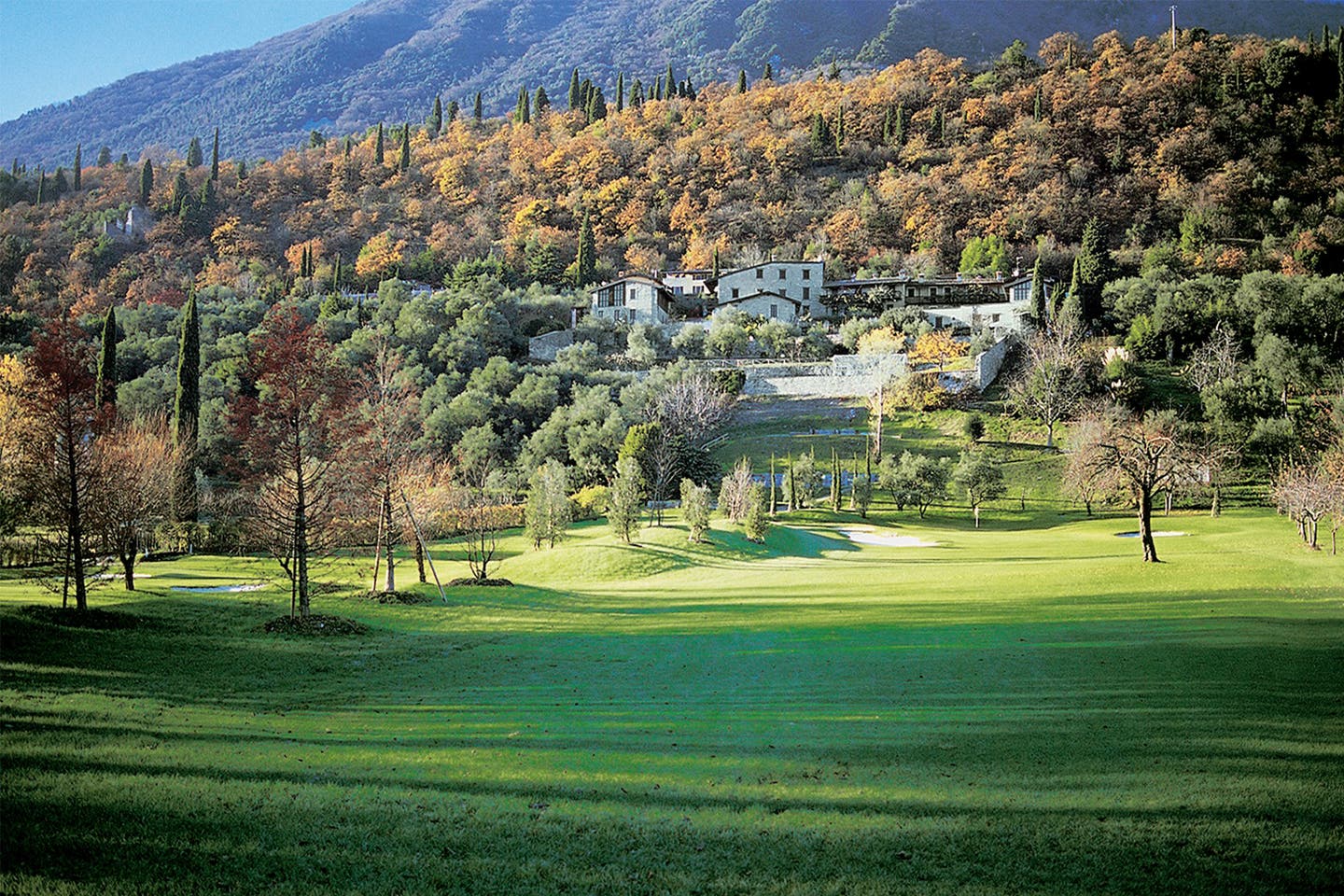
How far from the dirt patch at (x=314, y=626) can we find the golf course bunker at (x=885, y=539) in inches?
1049

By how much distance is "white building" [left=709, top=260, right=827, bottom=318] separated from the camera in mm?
94312

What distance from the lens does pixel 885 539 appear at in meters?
43.8

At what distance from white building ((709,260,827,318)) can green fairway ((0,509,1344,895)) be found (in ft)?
246

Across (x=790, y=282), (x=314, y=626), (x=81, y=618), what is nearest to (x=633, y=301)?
(x=790, y=282)

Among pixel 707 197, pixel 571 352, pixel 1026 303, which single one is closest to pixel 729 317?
pixel 571 352

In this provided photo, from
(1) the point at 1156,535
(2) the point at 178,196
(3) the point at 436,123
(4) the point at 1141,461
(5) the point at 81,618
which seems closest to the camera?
(5) the point at 81,618

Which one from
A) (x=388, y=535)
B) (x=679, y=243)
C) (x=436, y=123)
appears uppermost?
(x=436, y=123)

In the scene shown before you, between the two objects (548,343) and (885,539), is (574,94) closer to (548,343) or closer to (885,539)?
(548,343)

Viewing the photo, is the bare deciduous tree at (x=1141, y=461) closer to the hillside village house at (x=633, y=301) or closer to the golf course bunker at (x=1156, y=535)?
the golf course bunker at (x=1156, y=535)

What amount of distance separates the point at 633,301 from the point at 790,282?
57.7 feet

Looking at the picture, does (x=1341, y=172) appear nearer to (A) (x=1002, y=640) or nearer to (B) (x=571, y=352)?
(B) (x=571, y=352)

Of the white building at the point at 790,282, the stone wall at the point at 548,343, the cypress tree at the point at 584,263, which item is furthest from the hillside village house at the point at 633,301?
the cypress tree at the point at 584,263

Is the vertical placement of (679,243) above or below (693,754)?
above

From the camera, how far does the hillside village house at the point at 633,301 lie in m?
90.8
